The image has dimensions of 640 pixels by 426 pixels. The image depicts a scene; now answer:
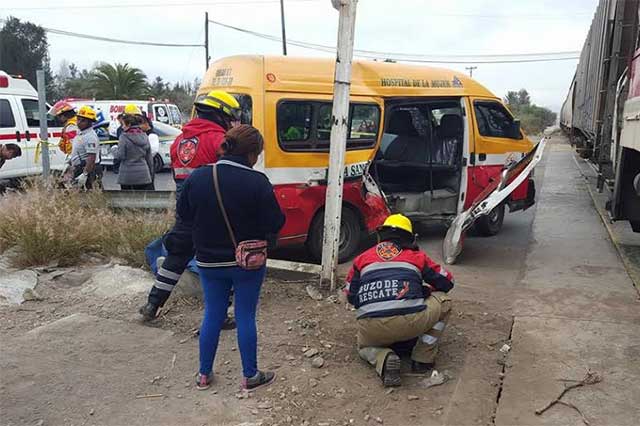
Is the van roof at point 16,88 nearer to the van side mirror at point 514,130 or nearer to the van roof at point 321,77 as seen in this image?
the van roof at point 321,77

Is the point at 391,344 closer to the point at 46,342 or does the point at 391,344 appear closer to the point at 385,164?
the point at 46,342

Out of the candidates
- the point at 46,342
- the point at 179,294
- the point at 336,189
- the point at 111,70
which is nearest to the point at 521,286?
the point at 336,189

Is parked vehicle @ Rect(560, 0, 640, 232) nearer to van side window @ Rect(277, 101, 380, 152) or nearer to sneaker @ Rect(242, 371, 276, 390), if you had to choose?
van side window @ Rect(277, 101, 380, 152)

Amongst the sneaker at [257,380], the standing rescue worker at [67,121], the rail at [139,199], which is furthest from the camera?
the standing rescue worker at [67,121]

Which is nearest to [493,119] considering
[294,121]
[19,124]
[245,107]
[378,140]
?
[378,140]

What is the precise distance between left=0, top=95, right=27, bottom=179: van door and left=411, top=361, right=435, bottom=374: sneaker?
31.0ft

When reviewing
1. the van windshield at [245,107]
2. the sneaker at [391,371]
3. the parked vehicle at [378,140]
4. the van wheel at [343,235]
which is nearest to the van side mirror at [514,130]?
the parked vehicle at [378,140]

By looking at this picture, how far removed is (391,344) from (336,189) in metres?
1.78

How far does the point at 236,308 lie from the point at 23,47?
3683cm

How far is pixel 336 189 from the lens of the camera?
5.20 meters

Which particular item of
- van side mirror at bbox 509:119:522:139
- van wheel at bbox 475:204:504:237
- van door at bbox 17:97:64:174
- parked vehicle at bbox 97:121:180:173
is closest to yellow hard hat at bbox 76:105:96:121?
van door at bbox 17:97:64:174

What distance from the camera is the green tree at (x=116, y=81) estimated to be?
3259 centimetres

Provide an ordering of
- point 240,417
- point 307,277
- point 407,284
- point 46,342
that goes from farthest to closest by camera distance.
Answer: point 307,277, point 46,342, point 407,284, point 240,417

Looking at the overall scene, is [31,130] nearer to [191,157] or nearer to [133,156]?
[133,156]
